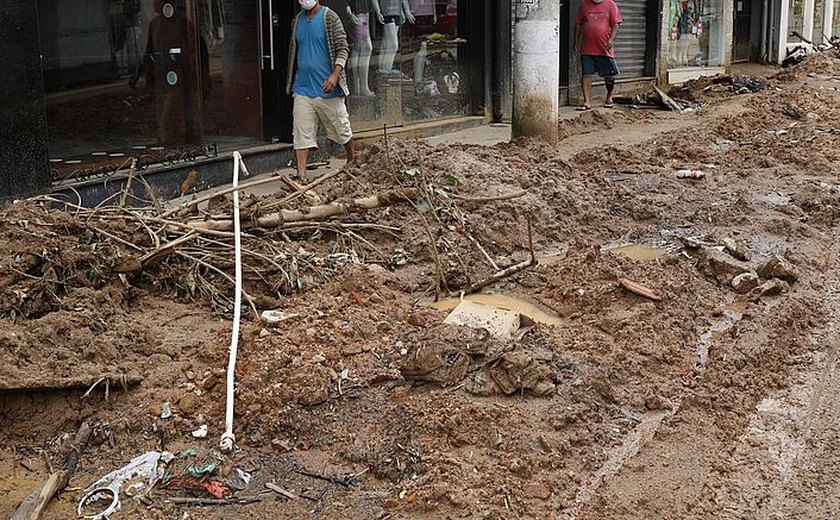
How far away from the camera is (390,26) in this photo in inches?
511

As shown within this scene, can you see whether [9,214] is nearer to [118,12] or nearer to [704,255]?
[118,12]

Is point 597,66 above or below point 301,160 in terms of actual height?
above

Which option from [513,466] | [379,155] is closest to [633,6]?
[379,155]

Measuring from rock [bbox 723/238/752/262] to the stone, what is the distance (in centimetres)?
218

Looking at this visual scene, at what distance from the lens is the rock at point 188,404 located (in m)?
4.64

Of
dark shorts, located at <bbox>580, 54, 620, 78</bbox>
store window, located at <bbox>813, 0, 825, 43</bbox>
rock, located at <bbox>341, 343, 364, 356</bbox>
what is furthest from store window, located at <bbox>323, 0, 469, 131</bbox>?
store window, located at <bbox>813, 0, 825, 43</bbox>

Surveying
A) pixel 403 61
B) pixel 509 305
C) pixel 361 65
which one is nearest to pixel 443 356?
pixel 509 305

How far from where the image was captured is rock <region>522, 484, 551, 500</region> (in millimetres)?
3988

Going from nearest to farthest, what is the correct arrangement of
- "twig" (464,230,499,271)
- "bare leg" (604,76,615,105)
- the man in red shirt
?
"twig" (464,230,499,271) < the man in red shirt < "bare leg" (604,76,615,105)

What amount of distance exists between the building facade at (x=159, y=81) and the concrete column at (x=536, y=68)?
1953 millimetres

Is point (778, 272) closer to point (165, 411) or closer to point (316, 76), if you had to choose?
point (165, 411)

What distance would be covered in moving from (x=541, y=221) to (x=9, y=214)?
12.4ft

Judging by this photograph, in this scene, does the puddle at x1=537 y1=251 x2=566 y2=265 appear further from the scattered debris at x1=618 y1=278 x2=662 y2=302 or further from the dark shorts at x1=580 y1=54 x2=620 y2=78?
the dark shorts at x1=580 y1=54 x2=620 y2=78

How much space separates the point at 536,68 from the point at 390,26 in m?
2.26
